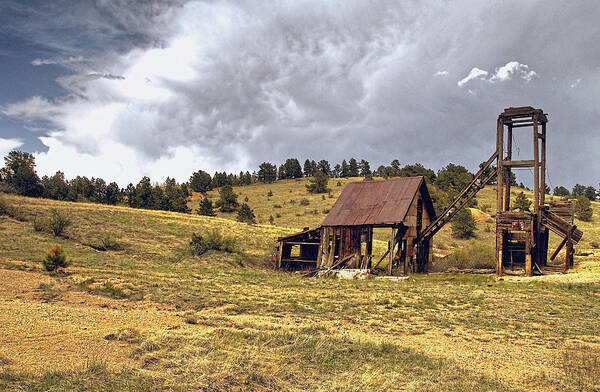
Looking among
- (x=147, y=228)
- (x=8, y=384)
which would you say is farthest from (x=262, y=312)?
(x=147, y=228)

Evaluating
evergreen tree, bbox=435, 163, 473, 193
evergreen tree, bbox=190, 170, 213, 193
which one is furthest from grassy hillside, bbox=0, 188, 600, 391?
evergreen tree, bbox=190, 170, 213, 193

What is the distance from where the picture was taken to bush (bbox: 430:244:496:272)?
3212cm

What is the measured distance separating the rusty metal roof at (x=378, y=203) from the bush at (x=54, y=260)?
1674 centimetres

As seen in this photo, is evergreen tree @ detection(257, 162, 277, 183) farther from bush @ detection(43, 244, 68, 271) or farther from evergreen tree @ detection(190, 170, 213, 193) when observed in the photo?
bush @ detection(43, 244, 68, 271)

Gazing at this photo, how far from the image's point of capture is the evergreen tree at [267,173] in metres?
107

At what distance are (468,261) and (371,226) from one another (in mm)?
8428

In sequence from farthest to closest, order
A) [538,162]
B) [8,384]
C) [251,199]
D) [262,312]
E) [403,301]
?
[251,199], [538,162], [403,301], [262,312], [8,384]

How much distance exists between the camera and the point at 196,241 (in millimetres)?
33562

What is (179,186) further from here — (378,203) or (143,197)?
(378,203)

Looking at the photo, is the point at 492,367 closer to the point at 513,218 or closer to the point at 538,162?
the point at 513,218

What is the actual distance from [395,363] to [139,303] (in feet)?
29.0

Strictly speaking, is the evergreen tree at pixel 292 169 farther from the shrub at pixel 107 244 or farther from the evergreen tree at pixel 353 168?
the shrub at pixel 107 244

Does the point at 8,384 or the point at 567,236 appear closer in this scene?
the point at 8,384

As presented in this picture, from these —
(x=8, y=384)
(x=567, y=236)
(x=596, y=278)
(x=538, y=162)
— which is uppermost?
(x=538, y=162)
